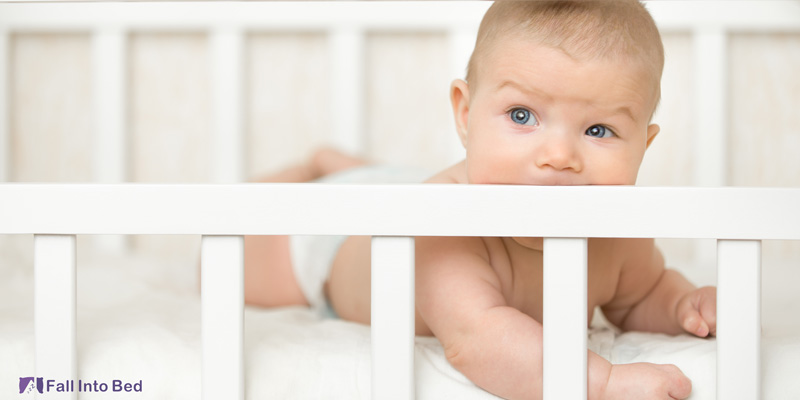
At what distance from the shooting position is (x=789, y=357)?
626mm

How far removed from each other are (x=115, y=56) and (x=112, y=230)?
937mm

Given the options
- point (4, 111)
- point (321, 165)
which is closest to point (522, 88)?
point (321, 165)

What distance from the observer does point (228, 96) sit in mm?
1405

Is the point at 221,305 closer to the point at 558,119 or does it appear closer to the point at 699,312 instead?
the point at 558,119

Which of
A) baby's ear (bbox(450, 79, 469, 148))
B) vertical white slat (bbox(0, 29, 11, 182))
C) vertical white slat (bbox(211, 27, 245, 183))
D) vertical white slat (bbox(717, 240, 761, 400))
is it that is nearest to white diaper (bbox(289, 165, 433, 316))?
baby's ear (bbox(450, 79, 469, 148))

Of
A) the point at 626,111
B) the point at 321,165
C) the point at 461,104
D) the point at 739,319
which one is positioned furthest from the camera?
the point at 321,165

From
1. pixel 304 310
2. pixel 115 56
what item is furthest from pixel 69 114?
pixel 304 310

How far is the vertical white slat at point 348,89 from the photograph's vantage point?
1388mm

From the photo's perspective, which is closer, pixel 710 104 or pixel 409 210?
pixel 409 210

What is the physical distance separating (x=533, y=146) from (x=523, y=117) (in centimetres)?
3

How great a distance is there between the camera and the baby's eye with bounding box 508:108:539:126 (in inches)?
26.3

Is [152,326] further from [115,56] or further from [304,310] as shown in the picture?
[115,56]

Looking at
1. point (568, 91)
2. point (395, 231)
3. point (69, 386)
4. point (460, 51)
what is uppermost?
point (460, 51)

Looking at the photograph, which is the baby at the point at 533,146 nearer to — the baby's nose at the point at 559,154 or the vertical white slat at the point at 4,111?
the baby's nose at the point at 559,154
